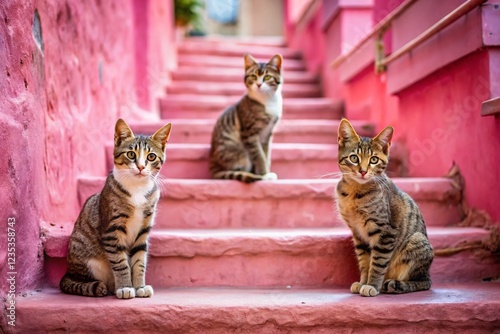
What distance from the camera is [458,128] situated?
311 centimetres

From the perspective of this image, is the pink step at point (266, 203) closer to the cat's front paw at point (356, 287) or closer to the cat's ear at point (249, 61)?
the cat's front paw at point (356, 287)

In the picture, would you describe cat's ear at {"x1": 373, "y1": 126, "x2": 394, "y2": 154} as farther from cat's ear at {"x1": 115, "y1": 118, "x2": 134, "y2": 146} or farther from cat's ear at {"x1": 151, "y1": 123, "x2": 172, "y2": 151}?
cat's ear at {"x1": 115, "y1": 118, "x2": 134, "y2": 146}

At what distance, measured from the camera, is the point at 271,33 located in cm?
1191

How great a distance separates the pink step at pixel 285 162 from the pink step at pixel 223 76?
96.4 inches

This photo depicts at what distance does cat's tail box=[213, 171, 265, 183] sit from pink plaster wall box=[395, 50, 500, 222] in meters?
1.20

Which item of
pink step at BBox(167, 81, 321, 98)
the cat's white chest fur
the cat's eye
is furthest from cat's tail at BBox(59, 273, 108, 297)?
pink step at BBox(167, 81, 321, 98)

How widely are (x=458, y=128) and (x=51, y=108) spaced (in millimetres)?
2406

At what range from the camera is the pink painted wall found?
2.18 m

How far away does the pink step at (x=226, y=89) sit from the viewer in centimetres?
573

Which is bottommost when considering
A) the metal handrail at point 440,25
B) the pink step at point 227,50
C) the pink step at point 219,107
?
the pink step at point 219,107

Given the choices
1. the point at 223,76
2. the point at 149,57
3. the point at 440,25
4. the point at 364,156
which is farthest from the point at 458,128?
the point at 223,76

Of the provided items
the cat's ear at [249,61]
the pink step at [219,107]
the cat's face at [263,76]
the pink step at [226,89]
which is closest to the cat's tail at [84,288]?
the cat's face at [263,76]

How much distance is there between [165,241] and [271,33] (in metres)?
10.0

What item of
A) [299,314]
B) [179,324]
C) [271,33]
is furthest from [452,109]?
[271,33]
